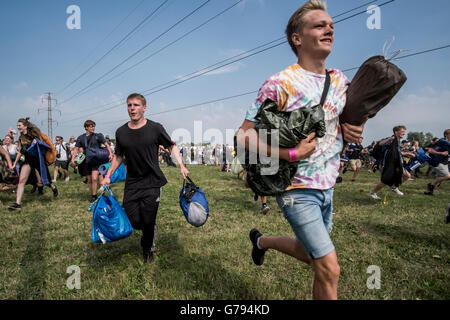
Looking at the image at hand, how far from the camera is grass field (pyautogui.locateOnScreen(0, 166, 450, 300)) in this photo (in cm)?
296

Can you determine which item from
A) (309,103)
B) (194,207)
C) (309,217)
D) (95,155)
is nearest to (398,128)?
(194,207)

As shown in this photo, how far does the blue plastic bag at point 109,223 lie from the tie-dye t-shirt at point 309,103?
2.15 meters

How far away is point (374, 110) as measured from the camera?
6.22ft

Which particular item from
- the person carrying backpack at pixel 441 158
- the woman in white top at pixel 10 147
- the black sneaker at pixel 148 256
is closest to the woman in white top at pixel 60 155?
the woman in white top at pixel 10 147

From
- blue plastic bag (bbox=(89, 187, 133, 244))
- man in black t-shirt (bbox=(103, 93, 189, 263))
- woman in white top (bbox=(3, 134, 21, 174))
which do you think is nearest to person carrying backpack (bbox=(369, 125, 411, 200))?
man in black t-shirt (bbox=(103, 93, 189, 263))

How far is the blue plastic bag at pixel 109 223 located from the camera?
→ 3.15 meters

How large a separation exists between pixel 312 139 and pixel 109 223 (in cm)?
249

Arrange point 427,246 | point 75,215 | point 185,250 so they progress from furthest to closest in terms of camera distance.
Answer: point 75,215 < point 427,246 < point 185,250

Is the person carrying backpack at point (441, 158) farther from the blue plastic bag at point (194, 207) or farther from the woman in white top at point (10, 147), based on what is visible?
the woman in white top at point (10, 147)

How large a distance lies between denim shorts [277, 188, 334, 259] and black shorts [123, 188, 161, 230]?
6.92 ft

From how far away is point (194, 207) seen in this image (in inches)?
134
